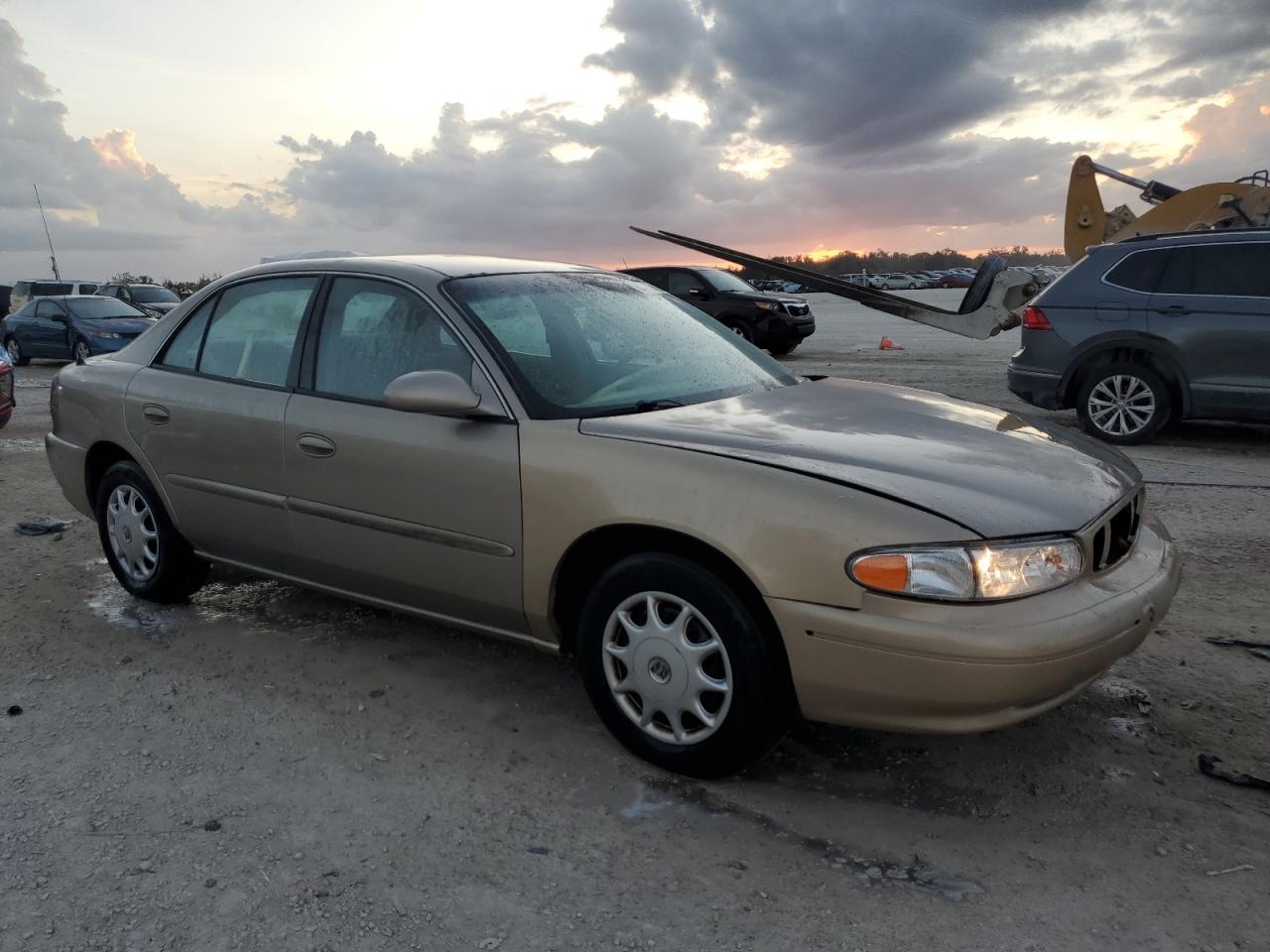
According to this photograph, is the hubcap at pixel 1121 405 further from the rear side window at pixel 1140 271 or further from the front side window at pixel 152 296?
the front side window at pixel 152 296

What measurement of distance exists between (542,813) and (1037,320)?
7.25 metres

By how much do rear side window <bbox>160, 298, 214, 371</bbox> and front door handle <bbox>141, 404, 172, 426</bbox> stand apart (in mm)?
203

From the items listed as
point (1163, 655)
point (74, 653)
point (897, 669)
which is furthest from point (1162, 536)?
point (74, 653)

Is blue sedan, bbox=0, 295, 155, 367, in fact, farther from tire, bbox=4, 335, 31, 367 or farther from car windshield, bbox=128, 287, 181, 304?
car windshield, bbox=128, 287, 181, 304

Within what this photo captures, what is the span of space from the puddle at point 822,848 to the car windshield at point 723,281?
48.6 ft

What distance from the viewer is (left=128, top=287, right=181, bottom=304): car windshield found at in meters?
22.6

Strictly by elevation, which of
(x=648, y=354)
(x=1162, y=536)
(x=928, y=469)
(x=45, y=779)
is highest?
(x=648, y=354)

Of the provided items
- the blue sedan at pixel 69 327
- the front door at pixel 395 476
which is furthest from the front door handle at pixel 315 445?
the blue sedan at pixel 69 327

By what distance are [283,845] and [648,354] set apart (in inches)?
79.6

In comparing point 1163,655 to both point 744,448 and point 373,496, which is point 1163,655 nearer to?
point 744,448

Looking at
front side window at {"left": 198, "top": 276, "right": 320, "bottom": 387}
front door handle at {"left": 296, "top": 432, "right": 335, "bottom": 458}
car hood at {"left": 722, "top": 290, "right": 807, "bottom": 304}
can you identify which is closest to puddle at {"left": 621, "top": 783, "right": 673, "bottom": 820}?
front door handle at {"left": 296, "top": 432, "right": 335, "bottom": 458}

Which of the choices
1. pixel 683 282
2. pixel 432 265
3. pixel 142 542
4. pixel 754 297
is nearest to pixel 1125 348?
pixel 432 265

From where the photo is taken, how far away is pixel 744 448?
2.87m

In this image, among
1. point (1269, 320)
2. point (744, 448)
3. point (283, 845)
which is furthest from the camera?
point (1269, 320)
